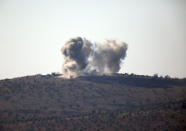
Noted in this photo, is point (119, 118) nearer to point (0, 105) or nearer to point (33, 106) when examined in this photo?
point (33, 106)

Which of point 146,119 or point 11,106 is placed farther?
point 11,106

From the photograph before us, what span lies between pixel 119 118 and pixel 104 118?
643cm

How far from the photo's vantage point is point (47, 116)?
593 ft

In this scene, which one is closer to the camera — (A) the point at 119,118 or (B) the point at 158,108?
(A) the point at 119,118

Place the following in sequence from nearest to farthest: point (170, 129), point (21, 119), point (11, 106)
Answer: point (170, 129), point (21, 119), point (11, 106)

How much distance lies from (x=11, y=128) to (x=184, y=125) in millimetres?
69914

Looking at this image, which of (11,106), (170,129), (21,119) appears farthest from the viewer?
(11,106)

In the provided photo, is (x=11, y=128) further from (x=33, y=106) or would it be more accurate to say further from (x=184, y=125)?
(x=184, y=125)

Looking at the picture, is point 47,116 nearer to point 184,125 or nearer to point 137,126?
point 137,126

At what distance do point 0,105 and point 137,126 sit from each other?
65.8 metres

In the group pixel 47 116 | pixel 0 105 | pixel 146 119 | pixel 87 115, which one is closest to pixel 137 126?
pixel 146 119

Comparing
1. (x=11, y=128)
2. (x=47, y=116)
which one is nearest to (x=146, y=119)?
(x=47, y=116)

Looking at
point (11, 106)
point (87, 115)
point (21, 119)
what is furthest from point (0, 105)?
point (87, 115)

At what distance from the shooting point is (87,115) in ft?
601
